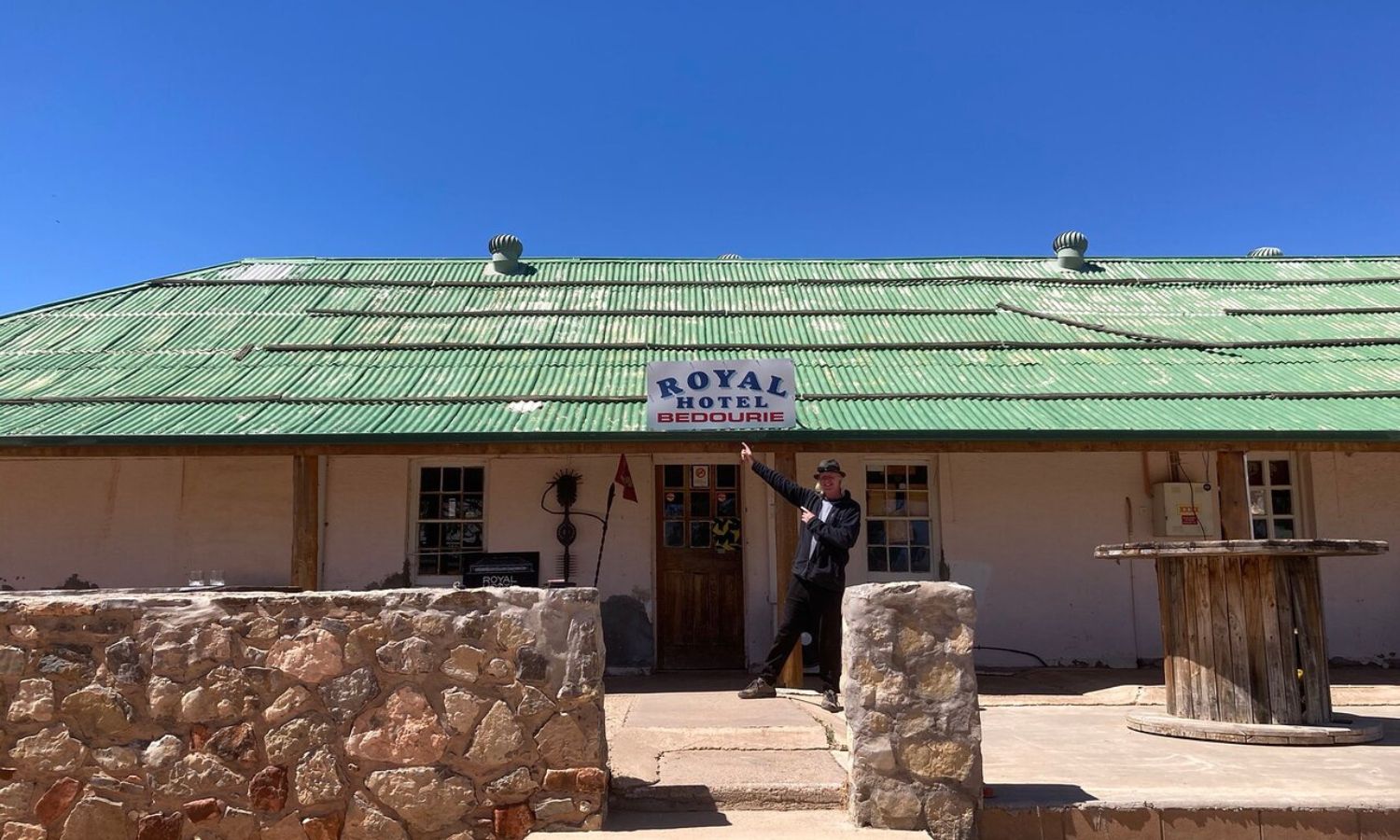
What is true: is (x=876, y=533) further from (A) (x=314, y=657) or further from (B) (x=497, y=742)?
(A) (x=314, y=657)

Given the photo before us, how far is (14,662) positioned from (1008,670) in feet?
27.6

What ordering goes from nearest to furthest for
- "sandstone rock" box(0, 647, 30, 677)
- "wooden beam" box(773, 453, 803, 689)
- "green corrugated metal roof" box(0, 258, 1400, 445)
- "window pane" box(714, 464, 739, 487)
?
"sandstone rock" box(0, 647, 30, 677) → "wooden beam" box(773, 453, 803, 689) → "green corrugated metal roof" box(0, 258, 1400, 445) → "window pane" box(714, 464, 739, 487)

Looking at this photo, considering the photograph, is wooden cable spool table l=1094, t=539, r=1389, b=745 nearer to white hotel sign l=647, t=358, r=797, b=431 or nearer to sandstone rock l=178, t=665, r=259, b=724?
white hotel sign l=647, t=358, r=797, b=431

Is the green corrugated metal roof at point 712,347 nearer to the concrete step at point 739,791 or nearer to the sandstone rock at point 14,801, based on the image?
the concrete step at point 739,791

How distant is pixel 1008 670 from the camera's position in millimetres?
9977

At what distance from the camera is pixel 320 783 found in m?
4.45

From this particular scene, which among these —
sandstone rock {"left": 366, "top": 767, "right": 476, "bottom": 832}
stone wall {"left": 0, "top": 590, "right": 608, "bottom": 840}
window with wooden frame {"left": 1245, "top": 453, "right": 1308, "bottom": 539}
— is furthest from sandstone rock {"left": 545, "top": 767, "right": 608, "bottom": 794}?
window with wooden frame {"left": 1245, "top": 453, "right": 1308, "bottom": 539}

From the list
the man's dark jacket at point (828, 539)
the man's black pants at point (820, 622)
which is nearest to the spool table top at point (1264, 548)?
the man's dark jacket at point (828, 539)

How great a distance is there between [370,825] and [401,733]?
427mm

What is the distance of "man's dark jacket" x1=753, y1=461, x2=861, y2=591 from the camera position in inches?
263

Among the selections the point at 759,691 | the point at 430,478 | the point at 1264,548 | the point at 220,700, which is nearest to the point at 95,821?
the point at 220,700

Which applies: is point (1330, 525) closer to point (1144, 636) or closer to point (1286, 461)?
point (1286, 461)

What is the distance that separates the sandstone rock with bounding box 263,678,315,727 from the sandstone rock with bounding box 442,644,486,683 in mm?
648

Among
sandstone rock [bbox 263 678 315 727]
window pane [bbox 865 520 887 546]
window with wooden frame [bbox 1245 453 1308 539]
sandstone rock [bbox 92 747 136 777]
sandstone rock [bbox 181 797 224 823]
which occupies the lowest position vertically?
sandstone rock [bbox 181 797 224 823]
